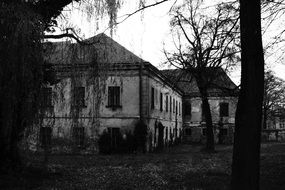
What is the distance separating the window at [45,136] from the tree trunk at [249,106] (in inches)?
176

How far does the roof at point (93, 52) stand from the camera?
981cm

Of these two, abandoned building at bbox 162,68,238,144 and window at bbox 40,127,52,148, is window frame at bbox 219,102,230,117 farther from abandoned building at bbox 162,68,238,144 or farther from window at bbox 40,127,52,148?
window at bbox 40,127,52,148

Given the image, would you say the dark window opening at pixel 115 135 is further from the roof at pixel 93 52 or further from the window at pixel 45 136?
the window at pixel 45 136

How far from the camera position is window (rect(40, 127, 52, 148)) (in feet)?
29.9

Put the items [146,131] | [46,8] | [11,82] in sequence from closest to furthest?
[11,82]
[46,8]
[146,131]

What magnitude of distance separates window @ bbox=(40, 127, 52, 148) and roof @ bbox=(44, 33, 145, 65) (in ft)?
5.42

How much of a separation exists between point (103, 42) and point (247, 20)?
4827 millimetres

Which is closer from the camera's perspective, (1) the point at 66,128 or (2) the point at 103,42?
(1) the point at 66,128

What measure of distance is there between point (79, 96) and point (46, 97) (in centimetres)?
172

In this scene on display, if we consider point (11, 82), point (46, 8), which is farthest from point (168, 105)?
point (11, 82)

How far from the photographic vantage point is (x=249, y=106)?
272 inches

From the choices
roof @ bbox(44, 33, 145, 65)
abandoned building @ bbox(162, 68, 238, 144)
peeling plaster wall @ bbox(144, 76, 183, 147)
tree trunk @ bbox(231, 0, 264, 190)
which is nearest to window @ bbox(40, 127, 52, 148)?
roof @ bbox(44, 33, 145, 65)

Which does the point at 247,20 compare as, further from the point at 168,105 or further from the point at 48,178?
the point at 168,105

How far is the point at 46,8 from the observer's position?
9703mm
